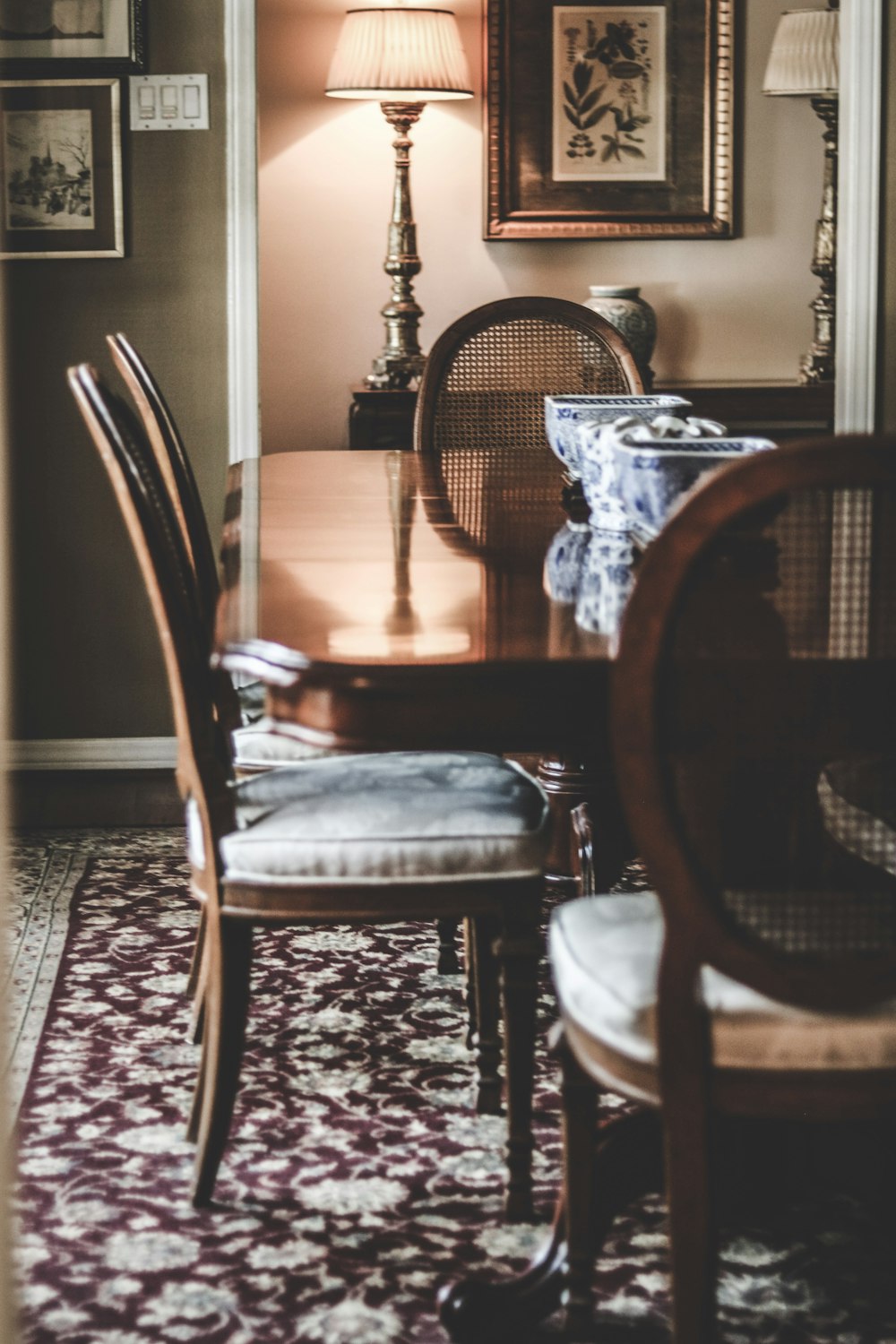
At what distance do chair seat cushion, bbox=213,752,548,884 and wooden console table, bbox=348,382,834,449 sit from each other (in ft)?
7.39

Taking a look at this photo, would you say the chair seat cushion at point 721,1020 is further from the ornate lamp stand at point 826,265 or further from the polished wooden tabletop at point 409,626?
the ornate lamp stand at point 826,265

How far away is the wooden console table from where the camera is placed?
3947mm

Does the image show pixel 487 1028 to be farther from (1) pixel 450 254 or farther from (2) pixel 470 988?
(1) pixel 450 254

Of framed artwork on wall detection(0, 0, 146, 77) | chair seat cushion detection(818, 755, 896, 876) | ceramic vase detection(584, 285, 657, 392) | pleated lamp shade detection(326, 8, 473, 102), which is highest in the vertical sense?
pleated lamp shade detection(326, 8, 473, 102)

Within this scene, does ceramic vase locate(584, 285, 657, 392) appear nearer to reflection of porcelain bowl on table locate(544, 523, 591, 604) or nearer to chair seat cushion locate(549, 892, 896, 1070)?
reflection of porcelain bowl on table locate(544, 523, 591, 604)

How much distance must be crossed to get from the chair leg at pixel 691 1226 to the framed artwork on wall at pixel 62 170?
2509mm

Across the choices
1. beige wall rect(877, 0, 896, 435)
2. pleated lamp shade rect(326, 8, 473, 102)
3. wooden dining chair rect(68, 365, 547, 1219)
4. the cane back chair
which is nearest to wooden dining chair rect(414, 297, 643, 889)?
the cane back chair

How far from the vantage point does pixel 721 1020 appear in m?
1.29

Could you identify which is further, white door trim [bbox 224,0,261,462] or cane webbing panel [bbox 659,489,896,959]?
white door trim [bbox 224,0,261,462]

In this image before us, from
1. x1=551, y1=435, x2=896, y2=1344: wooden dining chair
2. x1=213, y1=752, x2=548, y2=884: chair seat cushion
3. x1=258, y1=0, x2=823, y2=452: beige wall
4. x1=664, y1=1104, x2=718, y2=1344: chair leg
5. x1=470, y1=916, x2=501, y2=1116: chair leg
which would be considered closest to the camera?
x1=551, y1=435, x2=896, y2=1344: wooden dining chair

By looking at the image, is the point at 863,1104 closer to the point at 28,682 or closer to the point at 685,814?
the point at 685,814

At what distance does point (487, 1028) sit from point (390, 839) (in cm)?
48

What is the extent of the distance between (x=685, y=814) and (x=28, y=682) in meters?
2.49

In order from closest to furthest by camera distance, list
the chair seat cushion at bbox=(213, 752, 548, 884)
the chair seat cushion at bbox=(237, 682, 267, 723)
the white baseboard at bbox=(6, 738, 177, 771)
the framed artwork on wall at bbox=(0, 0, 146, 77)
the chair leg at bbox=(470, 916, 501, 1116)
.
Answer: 1. the chair seat cushion at bbox=(213, 752, 548, 884)
2. the chair leg at bbox=(470, 916, 501, 1116)
3. the chair seat cushion at bbox=(237, 682, 267, 723)
4. the framed artwork on wall at bbox=(0, 0, 146, 77)
5. the white baseboard at bbox=(6, 738, 177, 771)
